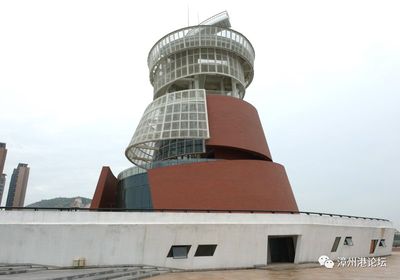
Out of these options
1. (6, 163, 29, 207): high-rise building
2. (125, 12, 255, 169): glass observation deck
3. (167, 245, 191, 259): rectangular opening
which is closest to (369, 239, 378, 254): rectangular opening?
(125, 12, 255, 169): glass observation deck

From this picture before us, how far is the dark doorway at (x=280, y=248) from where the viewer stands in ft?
76.2

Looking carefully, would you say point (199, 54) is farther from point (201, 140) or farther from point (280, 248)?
point (280, 248)

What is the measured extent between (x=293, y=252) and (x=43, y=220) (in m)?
16.4

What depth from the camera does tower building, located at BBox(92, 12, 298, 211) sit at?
24.4 meters

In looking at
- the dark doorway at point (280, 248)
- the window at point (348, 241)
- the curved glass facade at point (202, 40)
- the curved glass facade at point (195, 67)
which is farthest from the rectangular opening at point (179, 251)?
the curved glass facade at point (202, 40)

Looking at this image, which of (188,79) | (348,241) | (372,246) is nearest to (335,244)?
(348,241)

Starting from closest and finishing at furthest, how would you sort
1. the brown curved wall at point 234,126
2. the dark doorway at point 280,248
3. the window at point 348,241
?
the dark doorway at point 280,248
the window at point 348,241
the brown curved wall at point 234,126

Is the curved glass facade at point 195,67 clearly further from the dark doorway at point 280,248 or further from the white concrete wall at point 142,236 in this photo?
the white concrete wall at point 142,236

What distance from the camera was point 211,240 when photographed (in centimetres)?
1941

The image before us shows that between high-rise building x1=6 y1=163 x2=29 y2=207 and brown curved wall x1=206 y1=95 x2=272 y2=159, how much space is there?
107516 mm

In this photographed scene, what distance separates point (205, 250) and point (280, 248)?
7.17m

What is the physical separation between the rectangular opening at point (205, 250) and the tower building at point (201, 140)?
4199 millimetres

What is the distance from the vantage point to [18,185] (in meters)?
120

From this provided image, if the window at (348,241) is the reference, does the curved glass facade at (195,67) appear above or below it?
above
